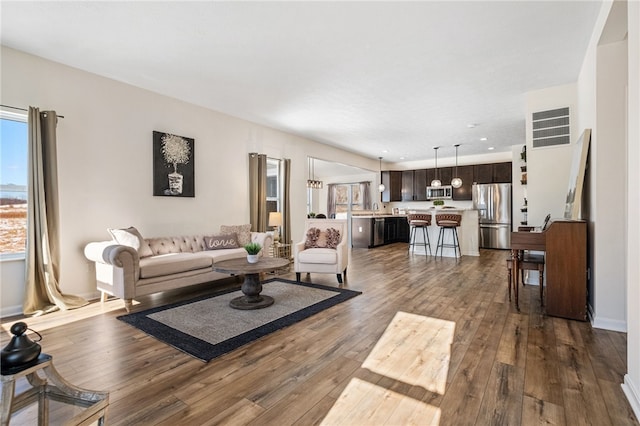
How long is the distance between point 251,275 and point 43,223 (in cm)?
226

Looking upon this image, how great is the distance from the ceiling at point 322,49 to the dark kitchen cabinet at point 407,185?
5.06 m

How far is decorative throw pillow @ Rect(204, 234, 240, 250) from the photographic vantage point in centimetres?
459

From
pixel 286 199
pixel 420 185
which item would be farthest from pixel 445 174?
pixel 286 199

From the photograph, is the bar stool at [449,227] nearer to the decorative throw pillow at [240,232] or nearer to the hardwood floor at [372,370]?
the hardwood floor at [372,370]

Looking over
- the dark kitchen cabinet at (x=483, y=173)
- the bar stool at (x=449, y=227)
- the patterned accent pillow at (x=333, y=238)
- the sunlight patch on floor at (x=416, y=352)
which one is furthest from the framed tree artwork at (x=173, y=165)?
the dark kitchen cabinet at (x=483, y=173)

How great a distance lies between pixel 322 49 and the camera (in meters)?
3.14

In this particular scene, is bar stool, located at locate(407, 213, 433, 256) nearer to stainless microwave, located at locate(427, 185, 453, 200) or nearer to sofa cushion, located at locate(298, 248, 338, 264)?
stainless microwave, located at locate(427, 185, 453, 200)

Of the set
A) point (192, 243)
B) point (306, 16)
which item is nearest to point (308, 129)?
point (192, 243)

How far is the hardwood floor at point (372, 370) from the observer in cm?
163

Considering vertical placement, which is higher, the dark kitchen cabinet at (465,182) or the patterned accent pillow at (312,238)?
the dark kitchen cabinet at (465,182)

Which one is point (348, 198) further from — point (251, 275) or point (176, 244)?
point (251, 275)

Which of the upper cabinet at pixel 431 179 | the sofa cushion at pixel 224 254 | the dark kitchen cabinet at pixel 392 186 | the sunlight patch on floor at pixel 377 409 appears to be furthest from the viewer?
the dark kitchen cabinet at pixel 392 186

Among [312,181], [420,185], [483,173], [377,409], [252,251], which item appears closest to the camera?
[377,409]

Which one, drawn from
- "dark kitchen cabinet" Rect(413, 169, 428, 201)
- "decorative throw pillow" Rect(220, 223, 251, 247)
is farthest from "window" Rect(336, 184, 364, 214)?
"decorative throw pillow" Rect(220, 223, 251, 247)
